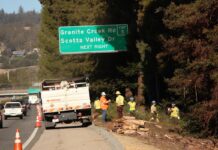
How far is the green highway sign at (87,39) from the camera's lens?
38.8 metres

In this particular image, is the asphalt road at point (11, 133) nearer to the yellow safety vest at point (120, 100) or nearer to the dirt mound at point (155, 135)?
the dirt mound at point (155, 135)

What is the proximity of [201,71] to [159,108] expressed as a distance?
1443 centimetres

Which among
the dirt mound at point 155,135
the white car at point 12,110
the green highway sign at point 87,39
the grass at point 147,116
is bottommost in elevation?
the dirt mound at point 155,135

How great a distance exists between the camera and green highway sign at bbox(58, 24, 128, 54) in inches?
1527

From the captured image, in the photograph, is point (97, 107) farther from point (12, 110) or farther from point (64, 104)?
point (12, 110)

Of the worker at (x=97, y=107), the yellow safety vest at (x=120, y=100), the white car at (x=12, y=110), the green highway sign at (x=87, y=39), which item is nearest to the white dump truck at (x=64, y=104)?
the yellow safety vest at (x=120, y=100)

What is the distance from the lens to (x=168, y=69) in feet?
123

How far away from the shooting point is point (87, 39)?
38.9 metres

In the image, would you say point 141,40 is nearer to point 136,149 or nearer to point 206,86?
A: point 206,86

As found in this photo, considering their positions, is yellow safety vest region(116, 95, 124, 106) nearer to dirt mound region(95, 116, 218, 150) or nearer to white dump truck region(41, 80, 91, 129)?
white dump truck region(41, 80, 91, 129)

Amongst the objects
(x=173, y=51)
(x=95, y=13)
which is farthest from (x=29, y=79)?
(x=173, y=51)

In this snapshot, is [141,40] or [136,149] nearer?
[136,149]

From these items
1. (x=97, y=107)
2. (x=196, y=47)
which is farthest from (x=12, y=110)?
(x=196, y=47)

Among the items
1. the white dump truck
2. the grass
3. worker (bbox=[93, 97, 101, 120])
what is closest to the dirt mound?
the grass
